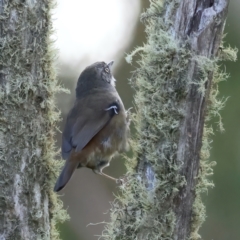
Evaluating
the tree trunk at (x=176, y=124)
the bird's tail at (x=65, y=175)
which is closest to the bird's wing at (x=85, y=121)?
the bird's tail at (x=65, y=175)

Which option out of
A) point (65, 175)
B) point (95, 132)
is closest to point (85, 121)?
point (95, 132)

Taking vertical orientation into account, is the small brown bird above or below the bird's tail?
above

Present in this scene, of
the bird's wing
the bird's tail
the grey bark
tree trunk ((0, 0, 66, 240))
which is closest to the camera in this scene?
the grey bark

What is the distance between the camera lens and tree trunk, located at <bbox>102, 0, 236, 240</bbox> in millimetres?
3309

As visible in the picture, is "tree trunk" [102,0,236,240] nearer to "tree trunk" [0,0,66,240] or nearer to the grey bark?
the grey bark

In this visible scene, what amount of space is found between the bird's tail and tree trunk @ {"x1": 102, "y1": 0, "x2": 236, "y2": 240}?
54 cm

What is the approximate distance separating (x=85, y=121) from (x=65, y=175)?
0.95 meters

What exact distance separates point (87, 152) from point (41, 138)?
3.52 feet

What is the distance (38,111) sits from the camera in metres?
3.75

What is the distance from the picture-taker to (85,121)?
4.86m

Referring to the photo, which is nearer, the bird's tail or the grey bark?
the grey bark

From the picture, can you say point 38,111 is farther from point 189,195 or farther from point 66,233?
point 66,233

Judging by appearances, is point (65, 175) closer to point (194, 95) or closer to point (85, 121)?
point (85, 121)

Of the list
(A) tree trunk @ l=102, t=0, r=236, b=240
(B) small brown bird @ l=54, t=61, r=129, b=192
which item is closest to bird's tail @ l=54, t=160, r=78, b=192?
(B) small brown bird @ l=54, t=61, r=129, b=192
